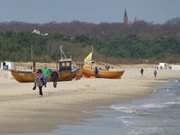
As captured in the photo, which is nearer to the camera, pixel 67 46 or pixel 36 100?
pixel 36 100

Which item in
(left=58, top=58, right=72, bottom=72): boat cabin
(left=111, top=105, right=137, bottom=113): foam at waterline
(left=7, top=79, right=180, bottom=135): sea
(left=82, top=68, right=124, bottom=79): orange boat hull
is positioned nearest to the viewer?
(left=7, top=79, right=180, bottom=135): sea

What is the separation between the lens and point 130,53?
146 meters

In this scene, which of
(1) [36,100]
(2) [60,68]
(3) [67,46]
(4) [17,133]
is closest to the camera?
(4) [17,133]

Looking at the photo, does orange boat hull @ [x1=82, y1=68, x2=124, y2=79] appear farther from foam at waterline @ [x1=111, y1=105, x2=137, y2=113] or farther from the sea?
the sea

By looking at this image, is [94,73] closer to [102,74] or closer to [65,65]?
[102,74]

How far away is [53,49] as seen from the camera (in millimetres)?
119250

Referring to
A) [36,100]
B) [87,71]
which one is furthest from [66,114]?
[87,71]

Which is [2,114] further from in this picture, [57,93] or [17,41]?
[17,41]

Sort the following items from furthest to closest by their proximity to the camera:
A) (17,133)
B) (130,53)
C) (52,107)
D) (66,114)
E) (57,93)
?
(130,53), (57,93), (52,107), (66,114), (17,133)

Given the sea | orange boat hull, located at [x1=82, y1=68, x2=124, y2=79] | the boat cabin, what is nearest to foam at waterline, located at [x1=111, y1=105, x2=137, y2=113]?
the sea

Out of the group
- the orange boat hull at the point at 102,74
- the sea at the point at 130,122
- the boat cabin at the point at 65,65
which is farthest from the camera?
the orange boat hull at the point at 102,74

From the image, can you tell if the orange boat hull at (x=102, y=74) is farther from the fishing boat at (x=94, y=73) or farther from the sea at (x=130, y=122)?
the sea at (x=130, y=122)

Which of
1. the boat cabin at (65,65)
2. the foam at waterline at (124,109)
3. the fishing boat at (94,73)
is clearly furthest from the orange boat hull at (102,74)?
the foam at waterline at (124,109)

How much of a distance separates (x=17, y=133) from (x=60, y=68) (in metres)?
30.6
